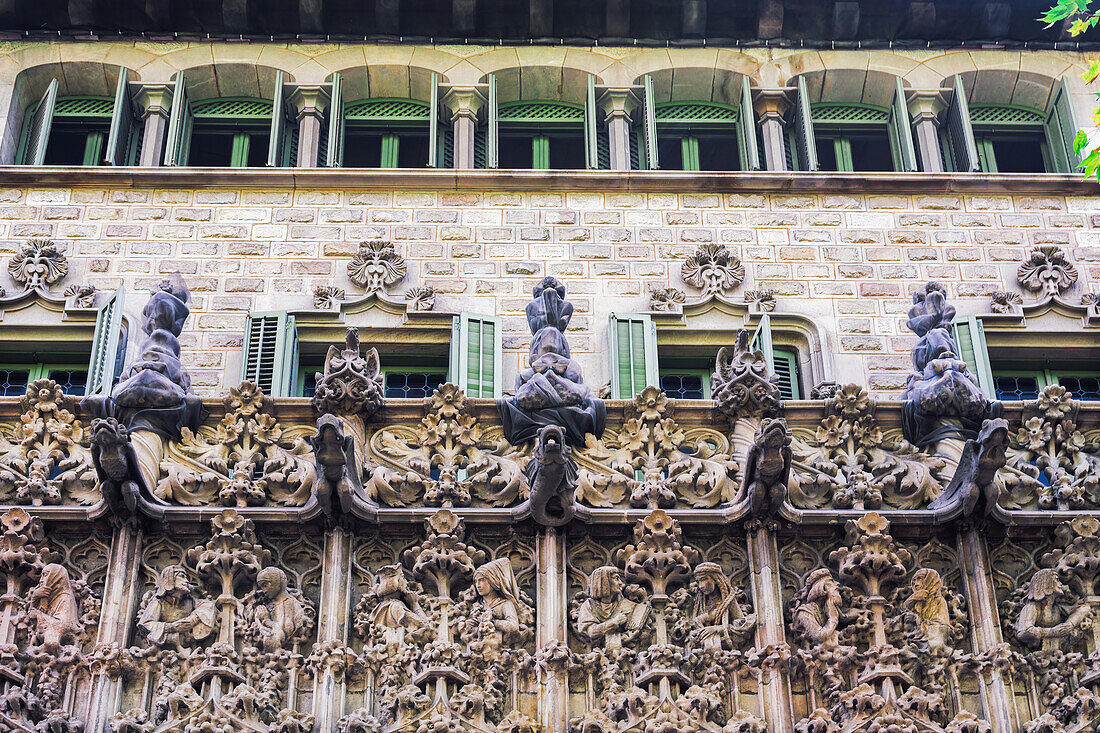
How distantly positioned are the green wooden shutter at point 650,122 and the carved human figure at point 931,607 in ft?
28.2

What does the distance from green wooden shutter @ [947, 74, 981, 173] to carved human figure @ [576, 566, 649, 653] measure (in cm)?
969

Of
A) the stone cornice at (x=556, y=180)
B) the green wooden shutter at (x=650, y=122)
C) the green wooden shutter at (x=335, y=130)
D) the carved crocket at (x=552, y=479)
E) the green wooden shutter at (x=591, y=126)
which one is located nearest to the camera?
the carved crocket at (x=552, y=479)

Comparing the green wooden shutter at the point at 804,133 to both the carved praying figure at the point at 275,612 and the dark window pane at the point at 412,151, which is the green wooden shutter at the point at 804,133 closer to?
the dark window pane at the point at 412,151

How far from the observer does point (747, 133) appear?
76.8 ft

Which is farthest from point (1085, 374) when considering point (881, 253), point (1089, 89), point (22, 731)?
point (22, 731)

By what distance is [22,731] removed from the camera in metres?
14.1

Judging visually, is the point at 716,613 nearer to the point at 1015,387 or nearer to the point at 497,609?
the point at 497,609

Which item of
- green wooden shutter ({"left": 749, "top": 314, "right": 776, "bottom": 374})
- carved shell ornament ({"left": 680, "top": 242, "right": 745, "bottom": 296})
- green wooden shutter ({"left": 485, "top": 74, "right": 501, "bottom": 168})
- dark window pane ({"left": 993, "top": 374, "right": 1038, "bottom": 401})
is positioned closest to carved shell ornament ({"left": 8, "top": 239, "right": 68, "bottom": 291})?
green wooden shutter ({"left": 485, "top": 74, "right": 501, "bottom": 168})

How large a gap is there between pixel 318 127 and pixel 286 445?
761cm

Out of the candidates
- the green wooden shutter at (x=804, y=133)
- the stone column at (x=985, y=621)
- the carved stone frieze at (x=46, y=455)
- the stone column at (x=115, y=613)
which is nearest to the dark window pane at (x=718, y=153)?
the green wooden shutter at (x=804, y=133)

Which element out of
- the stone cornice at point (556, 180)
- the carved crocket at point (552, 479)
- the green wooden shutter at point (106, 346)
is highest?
the stone cornice at point (556, 180)

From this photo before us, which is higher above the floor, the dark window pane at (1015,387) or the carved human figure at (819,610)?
the dark window pane at (1015,387)

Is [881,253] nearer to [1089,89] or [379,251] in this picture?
[1089,89]

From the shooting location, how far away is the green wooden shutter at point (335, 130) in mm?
22947
